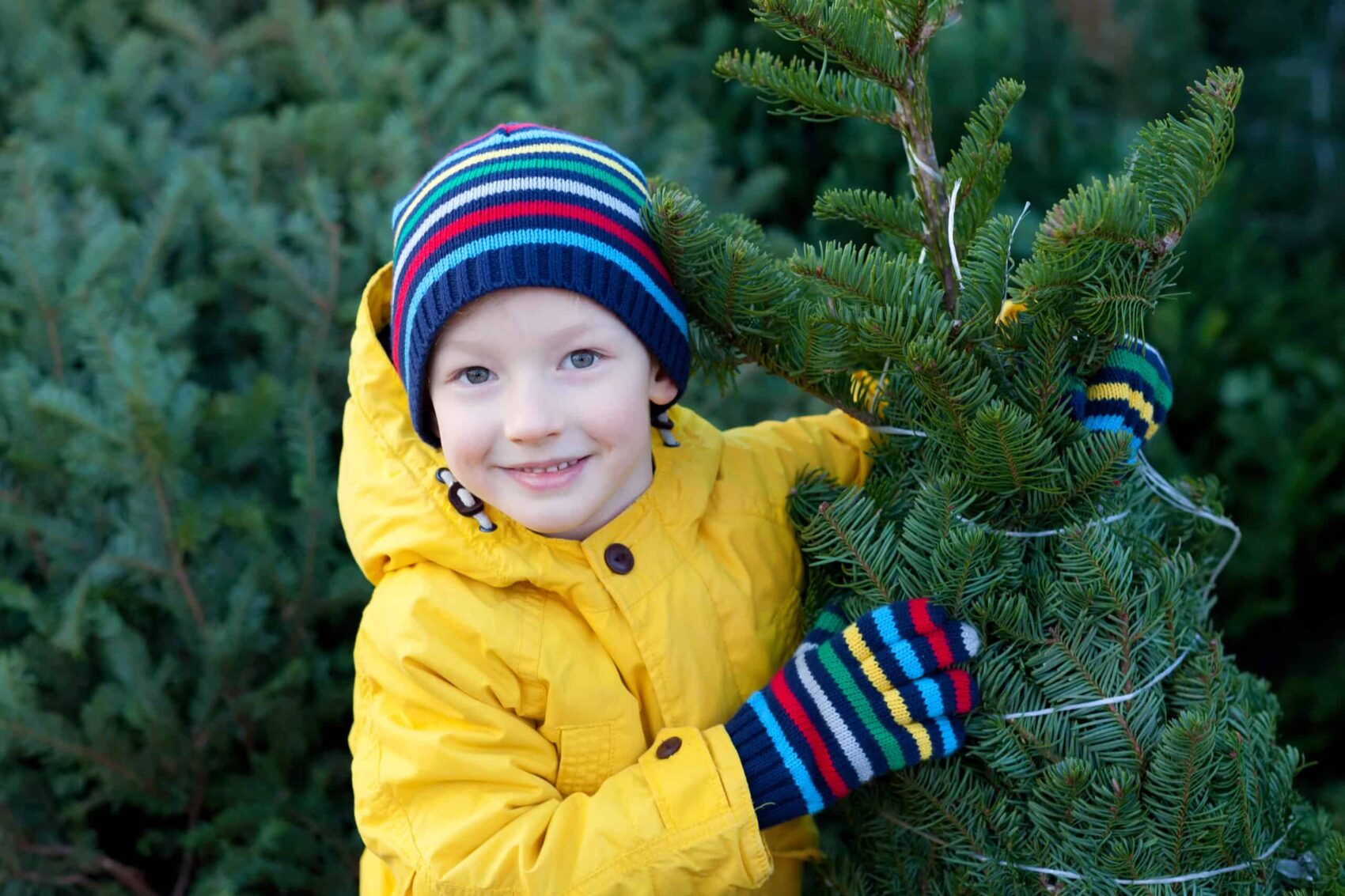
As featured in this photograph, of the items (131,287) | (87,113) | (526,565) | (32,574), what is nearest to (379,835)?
(526,565)

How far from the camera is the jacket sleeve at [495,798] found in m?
1.42

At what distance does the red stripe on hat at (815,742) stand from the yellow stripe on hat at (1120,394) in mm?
522

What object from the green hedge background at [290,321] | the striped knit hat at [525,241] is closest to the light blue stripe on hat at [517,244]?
the striped knit hat at [525,241]

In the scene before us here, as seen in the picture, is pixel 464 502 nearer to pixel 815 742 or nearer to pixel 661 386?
pixel 661 386

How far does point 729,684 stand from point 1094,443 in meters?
0.56

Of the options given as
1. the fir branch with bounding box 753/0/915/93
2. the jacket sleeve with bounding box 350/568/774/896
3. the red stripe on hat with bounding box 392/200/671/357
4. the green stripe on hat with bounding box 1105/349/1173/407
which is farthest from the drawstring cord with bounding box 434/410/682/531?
the green stripe on hat with bounding box 1105/349/1173/407

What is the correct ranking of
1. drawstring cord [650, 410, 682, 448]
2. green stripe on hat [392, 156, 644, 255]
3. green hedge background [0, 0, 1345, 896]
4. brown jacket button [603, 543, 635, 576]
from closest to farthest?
green stripe on hat [392, 156, 644, 255], brown jacket button [603, 543, 635, 576], drawstring cord [650, 410, 682, 448], green hedge background [0, 0, 1345, 896]

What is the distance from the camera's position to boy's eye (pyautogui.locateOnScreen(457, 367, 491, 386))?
145cm

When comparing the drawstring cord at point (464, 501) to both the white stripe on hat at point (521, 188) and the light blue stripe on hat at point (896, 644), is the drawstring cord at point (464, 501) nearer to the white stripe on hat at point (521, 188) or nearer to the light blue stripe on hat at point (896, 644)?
the white stripe on hat at point (521, 188)

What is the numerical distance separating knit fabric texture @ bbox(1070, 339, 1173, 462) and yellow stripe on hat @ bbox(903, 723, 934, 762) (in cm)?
41

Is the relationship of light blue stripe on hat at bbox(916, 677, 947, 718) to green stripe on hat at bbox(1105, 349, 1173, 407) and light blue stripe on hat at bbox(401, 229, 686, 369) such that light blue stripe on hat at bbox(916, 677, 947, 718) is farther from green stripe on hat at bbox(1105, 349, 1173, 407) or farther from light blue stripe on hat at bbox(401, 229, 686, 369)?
light blue stripe on hat at bbox(401, 229, 686, 369)

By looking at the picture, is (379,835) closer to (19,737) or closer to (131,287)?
(19,737)

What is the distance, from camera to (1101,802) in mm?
1335

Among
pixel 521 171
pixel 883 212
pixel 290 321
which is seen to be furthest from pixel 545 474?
pixel 290 321
